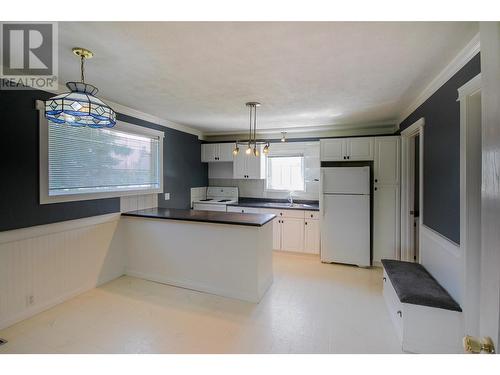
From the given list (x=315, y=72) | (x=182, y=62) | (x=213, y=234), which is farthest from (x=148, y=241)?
(x=315, y=72)

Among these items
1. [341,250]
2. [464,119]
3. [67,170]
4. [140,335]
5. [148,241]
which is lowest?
[140,335]

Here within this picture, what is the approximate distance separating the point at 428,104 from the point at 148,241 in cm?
382

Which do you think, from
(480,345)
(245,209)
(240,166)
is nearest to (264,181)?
(240,166)

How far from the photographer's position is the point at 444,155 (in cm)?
234

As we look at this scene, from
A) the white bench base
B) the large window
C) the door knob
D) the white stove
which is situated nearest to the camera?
the door knob

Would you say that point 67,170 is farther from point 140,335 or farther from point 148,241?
point 140,335

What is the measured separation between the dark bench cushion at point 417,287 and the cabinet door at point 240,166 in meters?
3.22

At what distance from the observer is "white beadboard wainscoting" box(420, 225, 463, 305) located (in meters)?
2.05

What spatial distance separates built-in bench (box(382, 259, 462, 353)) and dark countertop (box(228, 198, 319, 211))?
2308mm

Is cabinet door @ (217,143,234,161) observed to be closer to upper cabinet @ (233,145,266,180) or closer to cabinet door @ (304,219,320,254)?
upper cabinet @ (233,145,266,180)

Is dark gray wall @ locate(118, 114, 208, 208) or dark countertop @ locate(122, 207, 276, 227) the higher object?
dark gray wall @ locate(118, 114, 208, 208)

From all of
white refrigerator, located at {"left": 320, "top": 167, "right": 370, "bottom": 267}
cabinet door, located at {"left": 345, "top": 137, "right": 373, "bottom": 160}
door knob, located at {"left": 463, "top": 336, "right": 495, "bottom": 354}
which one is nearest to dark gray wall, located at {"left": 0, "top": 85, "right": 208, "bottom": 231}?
door knob, located at {"left": 463, "top": 336, "right": 495, "bottom": 354}

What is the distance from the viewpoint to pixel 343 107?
343 cm

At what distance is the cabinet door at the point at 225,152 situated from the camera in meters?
5.29
